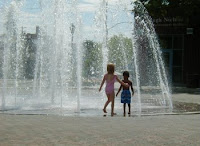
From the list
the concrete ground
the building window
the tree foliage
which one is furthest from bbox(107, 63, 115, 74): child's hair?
the building window

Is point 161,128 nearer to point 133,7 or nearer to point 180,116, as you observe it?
point 180,116

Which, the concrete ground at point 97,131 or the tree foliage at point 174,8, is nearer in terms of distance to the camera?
the concrete ground at point 97,131

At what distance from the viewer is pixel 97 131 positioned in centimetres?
896

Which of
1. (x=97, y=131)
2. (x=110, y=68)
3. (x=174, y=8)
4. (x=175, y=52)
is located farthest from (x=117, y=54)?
(x=97, y=131)

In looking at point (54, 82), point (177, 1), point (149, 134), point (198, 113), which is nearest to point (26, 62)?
point (177, 1)

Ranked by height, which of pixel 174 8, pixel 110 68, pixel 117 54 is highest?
pixel 174 8

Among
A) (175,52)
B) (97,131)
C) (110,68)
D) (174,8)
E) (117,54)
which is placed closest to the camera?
(97,131)

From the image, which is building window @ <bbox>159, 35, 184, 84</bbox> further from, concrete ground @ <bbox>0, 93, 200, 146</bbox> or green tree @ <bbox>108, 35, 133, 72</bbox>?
concrete ground @ <bbox>0, 93, 200, 146</bbox>

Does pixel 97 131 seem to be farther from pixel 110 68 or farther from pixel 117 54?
pixel 117 54

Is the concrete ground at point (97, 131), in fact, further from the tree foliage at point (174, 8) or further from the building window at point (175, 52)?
the building window at point (175, 52)

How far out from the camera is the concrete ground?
307 inches

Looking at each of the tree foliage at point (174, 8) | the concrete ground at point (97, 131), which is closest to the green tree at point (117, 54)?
the tree foliage at point (174, 8)

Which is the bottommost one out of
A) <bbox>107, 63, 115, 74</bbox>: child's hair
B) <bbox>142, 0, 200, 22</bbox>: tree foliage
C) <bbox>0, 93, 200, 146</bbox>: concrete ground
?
<bbox>0, 93, 200, 146</bbox>: concrete ground

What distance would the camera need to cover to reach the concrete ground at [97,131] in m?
7.81
